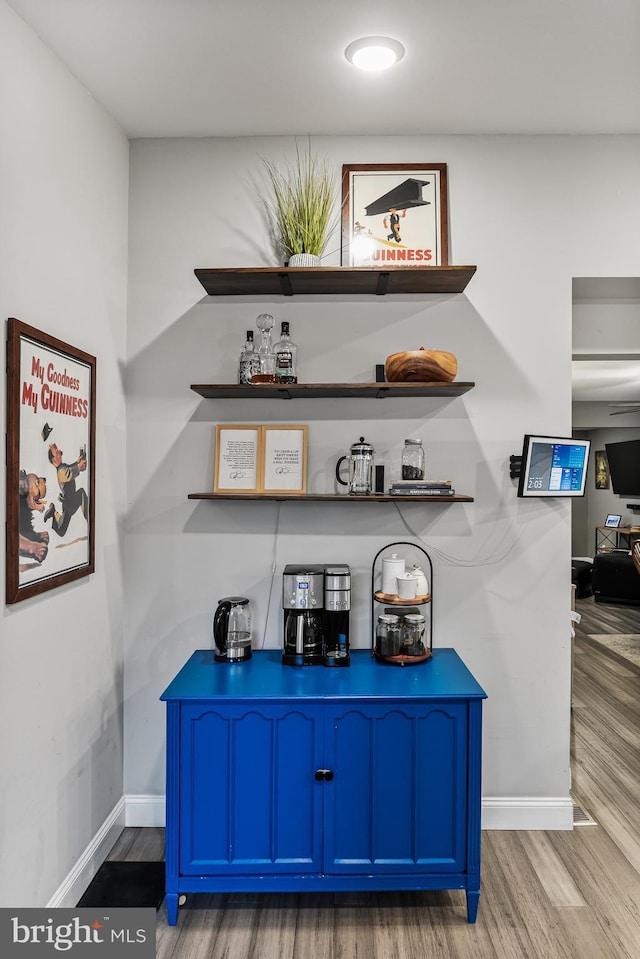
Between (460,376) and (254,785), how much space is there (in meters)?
1.73

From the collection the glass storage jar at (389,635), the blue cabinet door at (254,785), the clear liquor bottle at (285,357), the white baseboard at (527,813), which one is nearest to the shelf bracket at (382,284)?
the clear liquor bottle at (285,357)

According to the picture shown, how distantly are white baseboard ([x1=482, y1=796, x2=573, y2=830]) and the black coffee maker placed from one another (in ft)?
3.14

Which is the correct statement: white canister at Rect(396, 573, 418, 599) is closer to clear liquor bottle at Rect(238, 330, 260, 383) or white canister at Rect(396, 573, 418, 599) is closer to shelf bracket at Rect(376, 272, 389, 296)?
clear liquor bottle at Rect(238, 330, 260, 383)

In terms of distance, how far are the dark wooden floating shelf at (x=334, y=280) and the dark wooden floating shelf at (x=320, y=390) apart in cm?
41

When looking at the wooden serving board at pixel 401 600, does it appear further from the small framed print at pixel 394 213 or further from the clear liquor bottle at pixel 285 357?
the small framed print at pixel 394 213

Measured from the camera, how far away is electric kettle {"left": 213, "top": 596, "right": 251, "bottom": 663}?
2.48 metres

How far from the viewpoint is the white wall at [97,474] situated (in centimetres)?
179

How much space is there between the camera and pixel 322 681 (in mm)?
2266

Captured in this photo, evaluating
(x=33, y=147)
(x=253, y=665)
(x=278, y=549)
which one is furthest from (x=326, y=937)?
(x=33, y=147)

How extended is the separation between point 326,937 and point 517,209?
9.05 ft

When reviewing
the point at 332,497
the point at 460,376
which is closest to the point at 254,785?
the point at 332,497

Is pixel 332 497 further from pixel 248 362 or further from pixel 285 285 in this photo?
pixel 285 285

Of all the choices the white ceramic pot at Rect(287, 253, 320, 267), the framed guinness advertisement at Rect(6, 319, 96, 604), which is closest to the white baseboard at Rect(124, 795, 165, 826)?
the framed guinness advertisement at Rect(6, 319, 96, 604)

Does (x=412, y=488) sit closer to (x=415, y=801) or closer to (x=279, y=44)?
(x=415, y=801)
